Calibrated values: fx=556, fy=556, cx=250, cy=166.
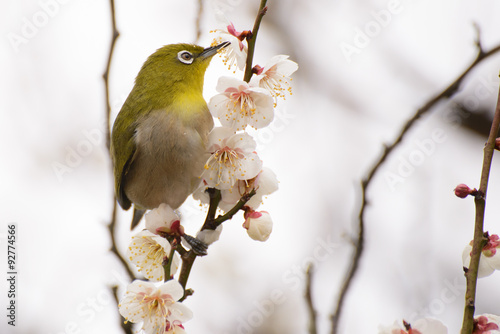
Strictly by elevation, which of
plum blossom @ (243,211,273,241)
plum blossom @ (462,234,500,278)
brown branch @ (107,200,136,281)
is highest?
plum blossom @ (462,234,500,278)

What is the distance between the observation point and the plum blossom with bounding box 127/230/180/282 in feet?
8.89

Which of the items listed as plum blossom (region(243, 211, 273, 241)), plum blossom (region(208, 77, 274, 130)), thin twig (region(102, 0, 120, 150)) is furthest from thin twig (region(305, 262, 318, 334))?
→ thin twig (region(102, 0, 120, 150))

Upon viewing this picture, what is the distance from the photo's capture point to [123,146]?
401 cm

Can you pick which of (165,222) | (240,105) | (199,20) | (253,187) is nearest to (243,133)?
(240,105)

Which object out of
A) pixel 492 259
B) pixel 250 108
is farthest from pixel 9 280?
pixel 492 259

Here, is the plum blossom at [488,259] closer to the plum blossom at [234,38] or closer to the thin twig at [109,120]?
the plum blossom at [234,38]

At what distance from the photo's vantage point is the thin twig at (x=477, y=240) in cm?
173

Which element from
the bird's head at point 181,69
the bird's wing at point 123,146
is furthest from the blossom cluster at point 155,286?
the bird's head at point 181,69

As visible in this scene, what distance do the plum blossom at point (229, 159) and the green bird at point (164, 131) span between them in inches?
24.7

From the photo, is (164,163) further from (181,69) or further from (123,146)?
(181,69)

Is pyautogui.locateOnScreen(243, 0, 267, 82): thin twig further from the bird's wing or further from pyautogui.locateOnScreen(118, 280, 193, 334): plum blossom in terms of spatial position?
the bird's wing

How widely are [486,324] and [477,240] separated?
418 millimetres

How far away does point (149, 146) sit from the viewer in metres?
3.82

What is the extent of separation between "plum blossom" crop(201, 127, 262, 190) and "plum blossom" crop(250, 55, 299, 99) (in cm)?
30
